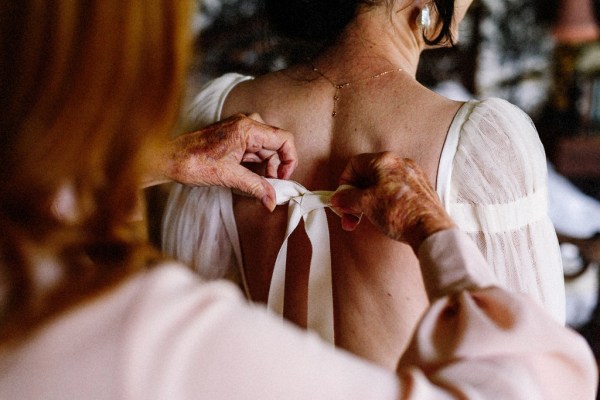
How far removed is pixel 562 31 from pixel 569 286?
1253mm

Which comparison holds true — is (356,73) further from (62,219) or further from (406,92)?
(62,219)

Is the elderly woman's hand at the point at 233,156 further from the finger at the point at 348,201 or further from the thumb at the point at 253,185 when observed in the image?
the finger at the point at 348,201

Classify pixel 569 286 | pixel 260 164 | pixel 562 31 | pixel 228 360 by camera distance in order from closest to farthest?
pixel 228 360, pixel 260 164, pixel 569 286, pixel 562 31

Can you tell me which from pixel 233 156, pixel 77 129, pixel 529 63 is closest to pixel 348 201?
pixel 233 156

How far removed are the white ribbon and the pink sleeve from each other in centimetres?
31

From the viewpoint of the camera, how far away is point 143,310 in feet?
1.33

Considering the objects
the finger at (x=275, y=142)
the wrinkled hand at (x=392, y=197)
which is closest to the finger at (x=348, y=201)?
the wrinkled hand at (x=392, y=197)

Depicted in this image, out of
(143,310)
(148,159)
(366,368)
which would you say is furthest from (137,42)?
(366,368)

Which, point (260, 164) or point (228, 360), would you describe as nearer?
point (228, 360)

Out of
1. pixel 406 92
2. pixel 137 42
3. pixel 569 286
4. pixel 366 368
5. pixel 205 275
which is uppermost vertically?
pixel 137 42

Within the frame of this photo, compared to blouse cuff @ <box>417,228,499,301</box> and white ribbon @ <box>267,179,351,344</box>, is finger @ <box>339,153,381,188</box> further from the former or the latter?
blouse cuff @ <box>417,228,499,301</box>

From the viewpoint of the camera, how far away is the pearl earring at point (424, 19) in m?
0.87

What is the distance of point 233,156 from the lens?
2.88 ft

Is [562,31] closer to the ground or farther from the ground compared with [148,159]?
closer to the ground
